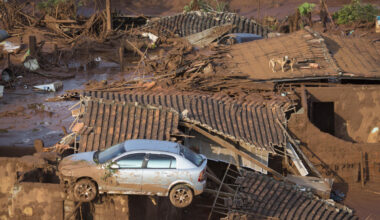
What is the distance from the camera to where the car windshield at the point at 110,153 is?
39.5ft

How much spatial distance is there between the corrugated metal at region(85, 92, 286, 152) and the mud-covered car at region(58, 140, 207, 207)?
3.36 m

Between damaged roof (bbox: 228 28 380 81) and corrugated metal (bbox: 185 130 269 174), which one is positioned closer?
corrugated metal (bbox: 185 130 269 174)

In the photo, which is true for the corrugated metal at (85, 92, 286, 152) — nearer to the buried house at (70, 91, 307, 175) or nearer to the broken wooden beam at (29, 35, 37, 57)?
the buried house at (70, 91, 307, 175)

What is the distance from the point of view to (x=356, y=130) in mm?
18844

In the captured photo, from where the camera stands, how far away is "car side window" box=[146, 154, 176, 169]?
1194 cm

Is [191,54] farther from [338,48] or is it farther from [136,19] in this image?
[136,19]

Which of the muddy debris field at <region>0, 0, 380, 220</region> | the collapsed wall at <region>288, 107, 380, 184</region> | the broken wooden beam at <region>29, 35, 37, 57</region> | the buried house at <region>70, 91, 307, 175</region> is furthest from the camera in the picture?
the broken wooden beam at <region>29, 35, 37, 57</region>

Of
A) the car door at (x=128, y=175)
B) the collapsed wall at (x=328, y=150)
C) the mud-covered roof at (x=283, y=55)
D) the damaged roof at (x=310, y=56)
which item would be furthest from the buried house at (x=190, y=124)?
the damaged roof at (x=310, y=56)

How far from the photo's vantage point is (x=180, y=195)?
11.9m

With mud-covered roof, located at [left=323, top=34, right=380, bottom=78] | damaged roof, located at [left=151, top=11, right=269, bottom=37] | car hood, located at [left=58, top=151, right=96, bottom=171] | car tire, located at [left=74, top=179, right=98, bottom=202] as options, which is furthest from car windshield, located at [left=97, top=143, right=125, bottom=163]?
damaged roof, located at [left=151, top=11, right=269, bottom=37]

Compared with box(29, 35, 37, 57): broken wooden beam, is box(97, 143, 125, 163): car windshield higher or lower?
lower

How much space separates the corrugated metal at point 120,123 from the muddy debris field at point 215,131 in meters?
0.03

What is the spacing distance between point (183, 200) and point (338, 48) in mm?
12703

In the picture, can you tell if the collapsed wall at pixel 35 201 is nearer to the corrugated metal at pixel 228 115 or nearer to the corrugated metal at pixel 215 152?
the corrugated metal at pixel 228 115
